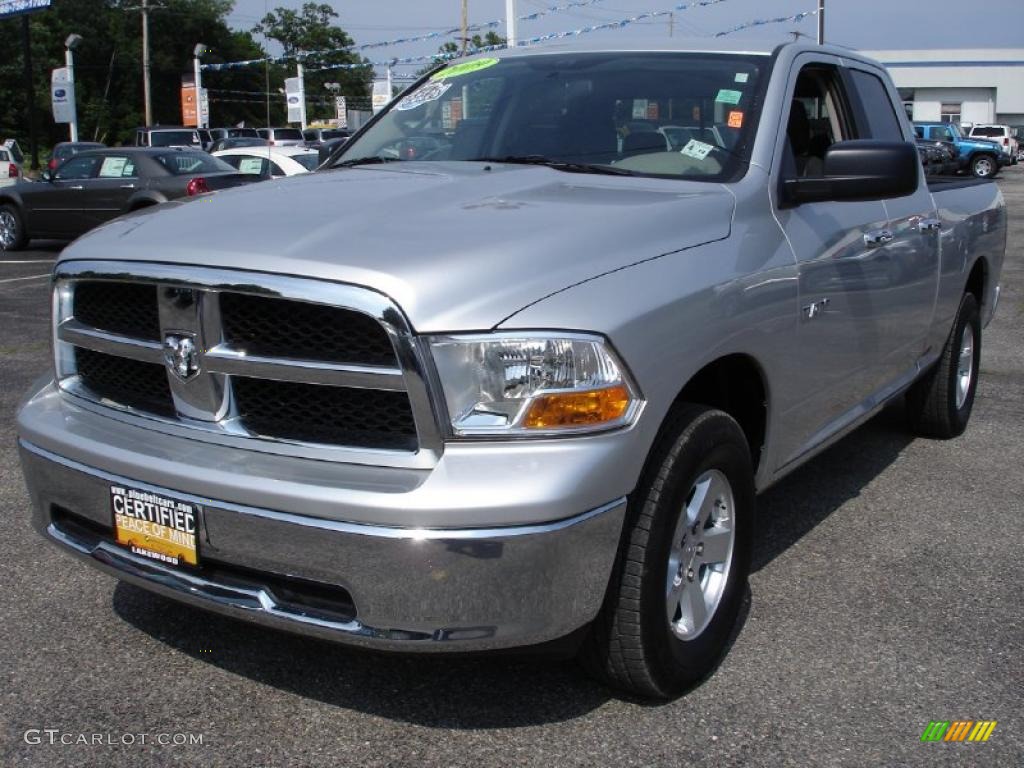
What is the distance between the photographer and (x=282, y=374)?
2627 millimetres

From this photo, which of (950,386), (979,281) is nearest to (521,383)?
(950,386)

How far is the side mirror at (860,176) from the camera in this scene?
350 cm

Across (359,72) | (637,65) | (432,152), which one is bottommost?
(432,152)

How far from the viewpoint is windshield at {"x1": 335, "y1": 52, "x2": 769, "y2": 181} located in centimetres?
370

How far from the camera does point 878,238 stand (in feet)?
13.4

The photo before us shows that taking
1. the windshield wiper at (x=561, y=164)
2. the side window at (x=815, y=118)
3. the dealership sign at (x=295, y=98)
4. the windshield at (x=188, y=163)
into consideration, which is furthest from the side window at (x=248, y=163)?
the dealership sign at (x=295, y=98)

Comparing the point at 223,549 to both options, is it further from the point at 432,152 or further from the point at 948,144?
the point at 948,144

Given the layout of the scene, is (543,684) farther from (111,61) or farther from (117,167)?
(111,61)

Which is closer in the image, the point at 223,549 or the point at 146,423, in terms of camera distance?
the point at 223,549

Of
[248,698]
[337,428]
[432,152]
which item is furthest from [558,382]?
[432,152]

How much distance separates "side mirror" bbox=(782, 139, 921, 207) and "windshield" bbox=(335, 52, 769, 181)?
0.68 ft

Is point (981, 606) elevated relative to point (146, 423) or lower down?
lower down

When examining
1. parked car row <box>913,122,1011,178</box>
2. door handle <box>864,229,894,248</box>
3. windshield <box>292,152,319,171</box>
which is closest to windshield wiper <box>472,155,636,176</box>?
door handle <box>864,229,894,248</box>

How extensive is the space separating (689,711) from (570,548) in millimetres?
787
